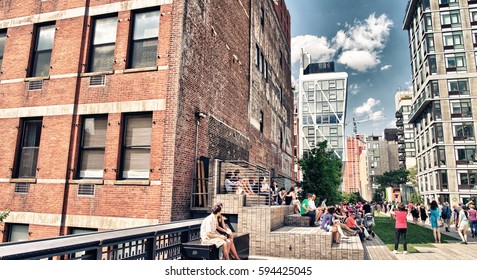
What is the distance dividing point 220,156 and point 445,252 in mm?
9862

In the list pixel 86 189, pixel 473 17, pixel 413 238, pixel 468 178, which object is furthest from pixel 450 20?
pixel 86 189

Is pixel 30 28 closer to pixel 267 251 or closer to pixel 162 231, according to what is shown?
pixel 162 231

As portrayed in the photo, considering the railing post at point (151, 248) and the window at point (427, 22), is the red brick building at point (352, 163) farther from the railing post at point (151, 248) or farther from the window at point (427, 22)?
the railing post at point (151, 248)

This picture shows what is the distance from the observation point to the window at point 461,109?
4100 centimetres

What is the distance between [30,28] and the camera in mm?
12766

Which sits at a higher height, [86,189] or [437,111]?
[437,111]

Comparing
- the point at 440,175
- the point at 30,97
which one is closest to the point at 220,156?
the point at 30,97

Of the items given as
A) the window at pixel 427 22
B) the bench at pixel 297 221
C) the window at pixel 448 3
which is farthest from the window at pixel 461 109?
the bench at pixel 297 221

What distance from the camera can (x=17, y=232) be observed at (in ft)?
37.2

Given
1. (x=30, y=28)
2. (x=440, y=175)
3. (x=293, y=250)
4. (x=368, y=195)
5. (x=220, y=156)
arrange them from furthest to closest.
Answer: (x=368, y=195)
(x=440, y=175)
(x=220, y=156)
(x=30, y=28)
(x=293, y=250)

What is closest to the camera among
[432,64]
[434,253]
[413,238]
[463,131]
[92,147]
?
[92,147]

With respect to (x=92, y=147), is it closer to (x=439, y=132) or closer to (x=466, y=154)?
(x=466, y=154)

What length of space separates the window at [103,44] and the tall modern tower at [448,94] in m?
43.5

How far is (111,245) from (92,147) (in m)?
6.64
